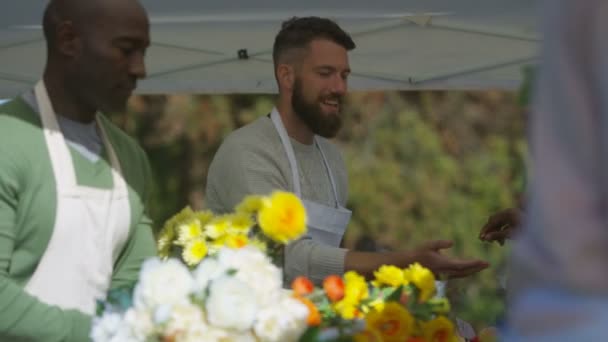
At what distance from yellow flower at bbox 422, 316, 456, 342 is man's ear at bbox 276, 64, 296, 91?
141 centimetres

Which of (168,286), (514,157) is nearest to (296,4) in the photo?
(168,286)

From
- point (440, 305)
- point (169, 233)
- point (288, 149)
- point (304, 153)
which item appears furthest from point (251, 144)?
point (440, 305)

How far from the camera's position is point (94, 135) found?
234 centimetres

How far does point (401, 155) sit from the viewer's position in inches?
446

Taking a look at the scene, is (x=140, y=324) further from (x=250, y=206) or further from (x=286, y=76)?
(x=286, y=76)

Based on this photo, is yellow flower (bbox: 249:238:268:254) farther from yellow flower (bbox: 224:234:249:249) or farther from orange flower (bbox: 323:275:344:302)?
orange flower (bbox: 323:275:344:302)

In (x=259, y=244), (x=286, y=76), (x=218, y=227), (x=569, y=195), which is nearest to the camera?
(x=569, y=195)

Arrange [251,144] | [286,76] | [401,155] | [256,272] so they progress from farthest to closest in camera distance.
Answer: [401,155]
[286,76]
[251,144]
[256,272]

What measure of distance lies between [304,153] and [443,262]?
37.7 inches

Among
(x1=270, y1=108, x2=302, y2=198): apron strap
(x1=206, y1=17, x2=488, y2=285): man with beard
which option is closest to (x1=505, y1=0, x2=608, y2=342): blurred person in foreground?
(x1=206, y1=17, x2=488, y2=285): man with beard

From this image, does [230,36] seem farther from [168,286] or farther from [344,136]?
[344,136]

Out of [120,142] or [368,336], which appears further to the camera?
[120,142]

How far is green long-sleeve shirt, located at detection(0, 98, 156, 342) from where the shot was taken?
2.09 m

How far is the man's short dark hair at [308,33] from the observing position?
11.2 ft
